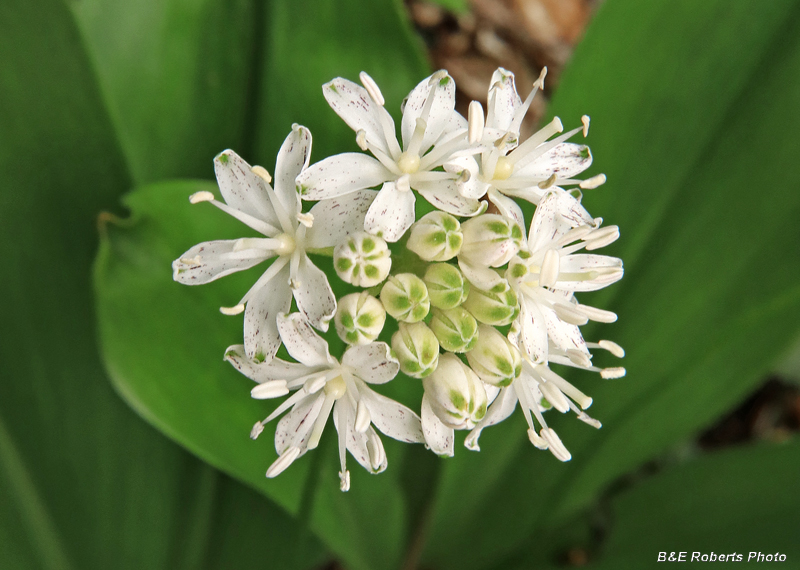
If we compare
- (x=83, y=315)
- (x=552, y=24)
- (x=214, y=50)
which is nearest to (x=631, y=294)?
(x=214, y=50)

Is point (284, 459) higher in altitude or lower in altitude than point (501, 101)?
lower

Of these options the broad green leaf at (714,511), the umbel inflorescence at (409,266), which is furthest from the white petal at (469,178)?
the broad green leaf at (714,511)

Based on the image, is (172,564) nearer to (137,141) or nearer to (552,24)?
(137,141)

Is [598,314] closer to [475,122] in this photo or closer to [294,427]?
[475,122]

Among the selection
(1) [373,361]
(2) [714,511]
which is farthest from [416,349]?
(2) [714,511]

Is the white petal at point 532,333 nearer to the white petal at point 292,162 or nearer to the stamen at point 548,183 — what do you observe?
the stamen at point 548,183

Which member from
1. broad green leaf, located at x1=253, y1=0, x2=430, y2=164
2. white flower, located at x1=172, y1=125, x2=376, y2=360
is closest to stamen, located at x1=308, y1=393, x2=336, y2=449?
white flower, located at x1=172, y1=125, x2=376, y2=360
